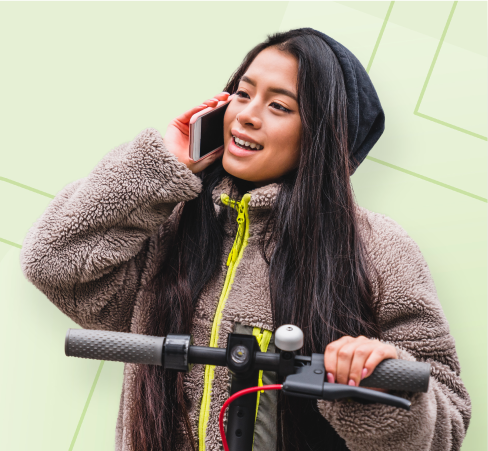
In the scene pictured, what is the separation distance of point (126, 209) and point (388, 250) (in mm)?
656

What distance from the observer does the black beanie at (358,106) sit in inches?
54.8

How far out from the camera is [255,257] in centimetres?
133

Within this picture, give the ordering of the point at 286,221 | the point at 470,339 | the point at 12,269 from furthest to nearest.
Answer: the point at 12,269, the point at 470,339, the point at 286,221

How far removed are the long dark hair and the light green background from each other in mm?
354

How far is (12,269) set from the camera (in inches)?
65.9

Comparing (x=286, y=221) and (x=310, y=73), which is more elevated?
(x=310, y=73)

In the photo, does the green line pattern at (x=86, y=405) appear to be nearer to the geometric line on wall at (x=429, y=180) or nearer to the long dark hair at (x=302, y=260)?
the long dark hair at (x=302, y=260)

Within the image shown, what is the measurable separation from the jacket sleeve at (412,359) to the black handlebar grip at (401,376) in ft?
0.61

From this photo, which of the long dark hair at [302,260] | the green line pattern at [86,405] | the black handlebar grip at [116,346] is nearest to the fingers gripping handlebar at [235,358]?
the black handlebar grip at [116,346]

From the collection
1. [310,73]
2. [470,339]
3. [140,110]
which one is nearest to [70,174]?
[140,110]

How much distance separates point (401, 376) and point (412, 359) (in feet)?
0.99

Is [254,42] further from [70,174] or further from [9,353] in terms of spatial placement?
[9,353]

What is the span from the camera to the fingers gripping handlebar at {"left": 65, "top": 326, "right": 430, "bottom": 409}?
78cm

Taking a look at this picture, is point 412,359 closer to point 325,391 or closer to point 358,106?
point 325,391
